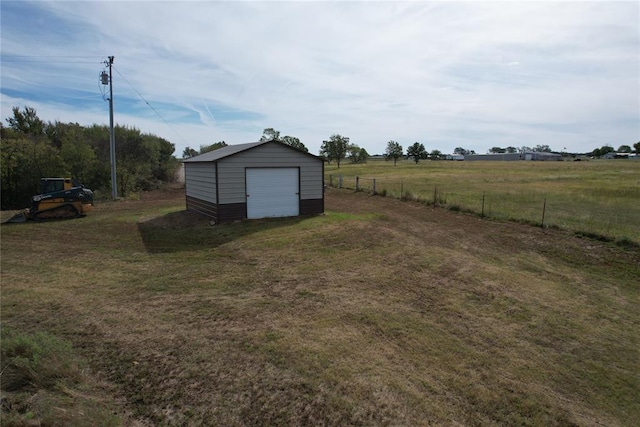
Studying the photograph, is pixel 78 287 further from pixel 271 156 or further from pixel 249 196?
pixel 271 156

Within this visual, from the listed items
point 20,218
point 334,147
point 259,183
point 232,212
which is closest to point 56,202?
point 20,218

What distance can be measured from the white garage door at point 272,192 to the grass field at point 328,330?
13.1 ft

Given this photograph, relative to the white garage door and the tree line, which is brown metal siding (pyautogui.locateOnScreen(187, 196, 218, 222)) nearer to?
the white garage door

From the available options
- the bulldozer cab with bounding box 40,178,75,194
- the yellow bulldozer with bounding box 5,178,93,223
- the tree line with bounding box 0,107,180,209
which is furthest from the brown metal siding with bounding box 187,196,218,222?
the tree line with bounding box 0,107,180,209

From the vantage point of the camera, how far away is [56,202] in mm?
14898

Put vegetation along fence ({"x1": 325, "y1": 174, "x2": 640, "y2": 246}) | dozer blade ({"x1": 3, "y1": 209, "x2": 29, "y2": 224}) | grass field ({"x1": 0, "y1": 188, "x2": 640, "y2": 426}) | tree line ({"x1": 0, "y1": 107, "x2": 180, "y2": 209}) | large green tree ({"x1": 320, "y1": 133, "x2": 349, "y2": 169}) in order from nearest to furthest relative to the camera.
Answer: grass field ({"x1": 0, "y1": 188, "x2": 640, "y2": 426}) → vegetation along fence ({"x1": 325, "y1": 174, "x2": 640, "y2": 246}) → dozer blade ({"x1": 3, "y1": 209, "x2": 29, "y2": 224}) → tree line ({"x1": 0, "y1": 107, "x2": 180, "y2": 209}) → large green tree ({"x1": 320, "y1": 133, "x2": 349, "y2": 169})

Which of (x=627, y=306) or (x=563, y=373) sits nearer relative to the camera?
(x=563, y=373)

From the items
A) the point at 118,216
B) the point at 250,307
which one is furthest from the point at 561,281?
the point at 118,216

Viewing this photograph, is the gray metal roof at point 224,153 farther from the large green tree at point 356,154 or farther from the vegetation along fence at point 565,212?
the large green tree at point 356,154

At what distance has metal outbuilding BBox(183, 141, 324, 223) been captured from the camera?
14.1 metres

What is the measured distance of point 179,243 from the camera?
36.4ft

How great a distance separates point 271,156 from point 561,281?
33.8 feet

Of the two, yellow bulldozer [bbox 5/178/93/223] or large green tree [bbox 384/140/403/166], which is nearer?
yellow bulldozer [bbox 5/178/93/223]

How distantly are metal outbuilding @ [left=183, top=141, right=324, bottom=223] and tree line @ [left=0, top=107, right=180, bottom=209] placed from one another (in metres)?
11.7
